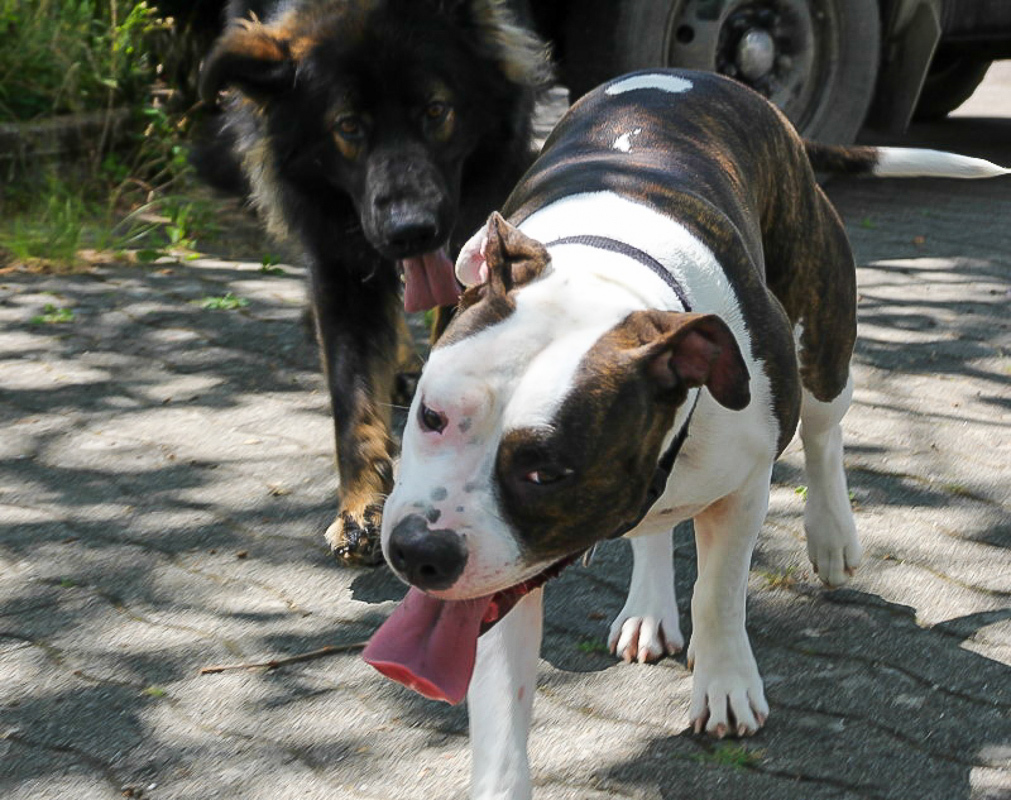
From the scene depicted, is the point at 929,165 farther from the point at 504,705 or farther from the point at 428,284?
the point at 504,705

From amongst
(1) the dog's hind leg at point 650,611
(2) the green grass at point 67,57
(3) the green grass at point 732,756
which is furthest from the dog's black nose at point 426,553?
(2) the green grass at point 67,57

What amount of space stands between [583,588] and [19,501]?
175 cm

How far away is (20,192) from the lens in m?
7.49

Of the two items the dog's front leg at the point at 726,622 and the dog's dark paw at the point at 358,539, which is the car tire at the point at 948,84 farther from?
the dog's front leg at the point at 726,622

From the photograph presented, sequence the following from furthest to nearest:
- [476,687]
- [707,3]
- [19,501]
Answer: [707,3] < [19,501] < [476,687]

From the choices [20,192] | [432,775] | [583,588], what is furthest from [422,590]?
[20,192]

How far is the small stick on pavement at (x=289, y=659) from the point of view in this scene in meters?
3.34

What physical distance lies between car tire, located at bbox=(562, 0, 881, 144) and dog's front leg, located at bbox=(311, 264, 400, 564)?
300 cm

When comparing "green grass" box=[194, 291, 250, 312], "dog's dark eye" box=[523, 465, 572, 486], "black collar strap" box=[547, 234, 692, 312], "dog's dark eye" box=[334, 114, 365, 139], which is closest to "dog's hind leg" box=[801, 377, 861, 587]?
"black collar strap" box=[547, 234, 692, 312]

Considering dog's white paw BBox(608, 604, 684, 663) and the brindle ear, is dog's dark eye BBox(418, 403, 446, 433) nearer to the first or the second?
dog's white paw BBox(608, 604, 684, 663)

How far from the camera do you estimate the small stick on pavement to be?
132 inches

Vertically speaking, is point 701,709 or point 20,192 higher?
point 701,709

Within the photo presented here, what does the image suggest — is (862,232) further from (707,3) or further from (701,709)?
(701,709)

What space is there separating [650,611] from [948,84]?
7864 mm
